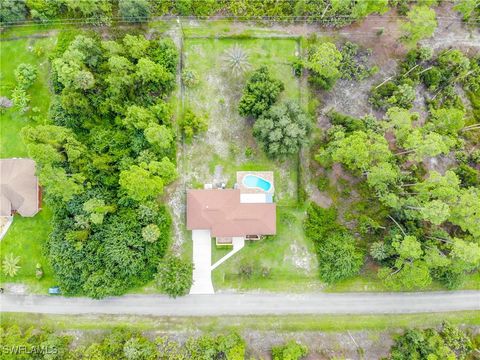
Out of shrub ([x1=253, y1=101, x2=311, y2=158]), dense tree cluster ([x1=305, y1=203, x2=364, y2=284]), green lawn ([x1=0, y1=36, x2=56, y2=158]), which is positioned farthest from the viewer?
green lawn ([x1=0, y1=36, x2=56, y2=158])

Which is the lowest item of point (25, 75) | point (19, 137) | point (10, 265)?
point (10, 265)

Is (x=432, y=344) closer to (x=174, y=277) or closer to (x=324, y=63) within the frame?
(x=174, y=277)

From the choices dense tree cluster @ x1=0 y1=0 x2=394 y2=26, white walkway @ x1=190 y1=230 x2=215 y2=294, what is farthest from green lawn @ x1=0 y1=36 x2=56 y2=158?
white walkway @ x1=190 y1=230 x2=215 y2=294

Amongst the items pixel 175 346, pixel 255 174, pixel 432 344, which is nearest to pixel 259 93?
pixel 255 174

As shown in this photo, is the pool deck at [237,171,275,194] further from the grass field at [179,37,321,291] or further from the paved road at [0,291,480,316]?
the paved road at [0,291,480,316]

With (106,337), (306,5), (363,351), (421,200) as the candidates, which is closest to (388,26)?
(306,5)
